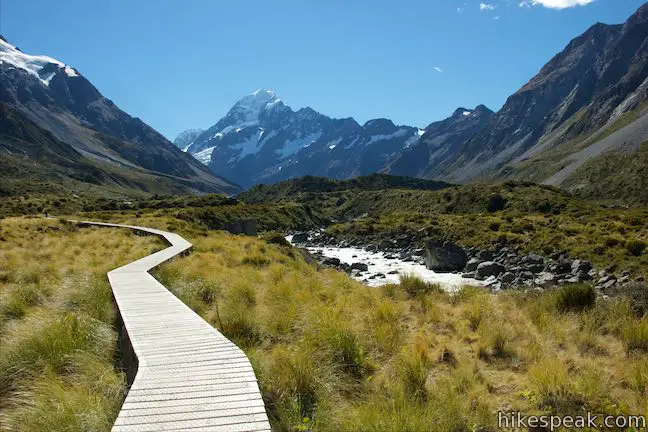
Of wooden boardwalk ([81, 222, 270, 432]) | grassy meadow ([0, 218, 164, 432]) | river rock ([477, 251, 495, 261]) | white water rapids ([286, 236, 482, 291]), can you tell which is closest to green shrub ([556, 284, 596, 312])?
wooden boardwalk ([81, 222, 270, 432])

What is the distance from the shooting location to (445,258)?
3441cm

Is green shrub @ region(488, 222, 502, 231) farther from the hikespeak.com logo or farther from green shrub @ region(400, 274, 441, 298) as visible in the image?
the hikespeak.com logo

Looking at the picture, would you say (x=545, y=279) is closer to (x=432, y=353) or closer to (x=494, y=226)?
(x=432, y=353)

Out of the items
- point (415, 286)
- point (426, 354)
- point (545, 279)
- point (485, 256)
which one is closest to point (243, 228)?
point (485, 256)

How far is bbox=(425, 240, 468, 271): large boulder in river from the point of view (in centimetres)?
3369

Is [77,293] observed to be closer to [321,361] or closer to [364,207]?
[321,361]

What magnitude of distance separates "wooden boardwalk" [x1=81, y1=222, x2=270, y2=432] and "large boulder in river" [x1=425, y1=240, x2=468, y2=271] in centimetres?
2693

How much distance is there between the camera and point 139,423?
16.1 ft

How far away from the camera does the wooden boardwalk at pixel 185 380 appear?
500 cm

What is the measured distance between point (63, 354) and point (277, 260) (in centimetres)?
1596

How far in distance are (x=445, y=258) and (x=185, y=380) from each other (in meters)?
30.5

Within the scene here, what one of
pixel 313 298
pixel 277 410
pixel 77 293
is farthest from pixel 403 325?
pixel 77 293

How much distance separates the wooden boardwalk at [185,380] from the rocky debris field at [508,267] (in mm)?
16987

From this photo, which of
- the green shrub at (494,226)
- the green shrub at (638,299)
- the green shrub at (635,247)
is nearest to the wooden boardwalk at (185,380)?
the green shrub at (638,299)
